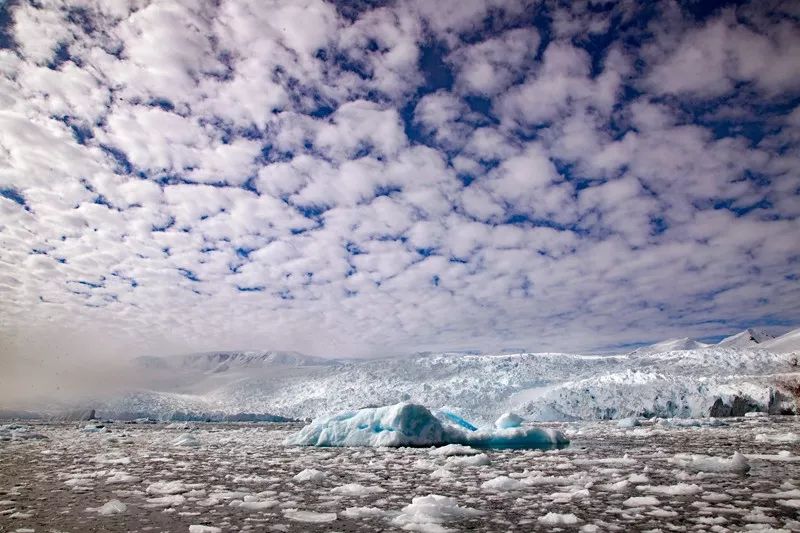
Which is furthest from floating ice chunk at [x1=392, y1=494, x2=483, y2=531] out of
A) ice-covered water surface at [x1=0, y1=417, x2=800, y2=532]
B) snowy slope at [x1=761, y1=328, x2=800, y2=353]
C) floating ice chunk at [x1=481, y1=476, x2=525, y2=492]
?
snowy slope at [x1=761, y1=328, x2=800, y2=353]

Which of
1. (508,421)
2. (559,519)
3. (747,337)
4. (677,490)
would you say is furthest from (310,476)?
(747,337)

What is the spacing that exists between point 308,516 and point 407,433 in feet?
41.5

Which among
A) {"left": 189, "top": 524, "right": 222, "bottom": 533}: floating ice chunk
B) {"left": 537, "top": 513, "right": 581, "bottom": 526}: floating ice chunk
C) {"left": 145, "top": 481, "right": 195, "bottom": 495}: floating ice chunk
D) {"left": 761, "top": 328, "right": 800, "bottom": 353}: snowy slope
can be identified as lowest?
{"left": 145, "top": 481, "right": 195, "bottom": 495}: floating ice chunk

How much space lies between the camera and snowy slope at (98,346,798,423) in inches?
1944

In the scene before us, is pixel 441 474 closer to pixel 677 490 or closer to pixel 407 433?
pixel 677 490

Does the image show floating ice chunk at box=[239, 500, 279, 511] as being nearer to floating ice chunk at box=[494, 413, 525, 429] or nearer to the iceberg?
the iceberg

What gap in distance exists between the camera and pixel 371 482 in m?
7.03

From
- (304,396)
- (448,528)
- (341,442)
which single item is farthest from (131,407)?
(448,528)

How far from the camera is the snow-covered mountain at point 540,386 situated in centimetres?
4897

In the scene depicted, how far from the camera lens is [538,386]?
6359cm

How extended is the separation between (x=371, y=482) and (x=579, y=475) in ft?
11.1

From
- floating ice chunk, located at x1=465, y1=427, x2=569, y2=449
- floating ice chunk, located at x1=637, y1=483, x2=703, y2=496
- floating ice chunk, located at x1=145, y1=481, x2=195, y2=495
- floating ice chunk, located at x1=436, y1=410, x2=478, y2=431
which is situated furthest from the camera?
floating ice chunk, located at x1=436, y1=410, x2=478, y2=431

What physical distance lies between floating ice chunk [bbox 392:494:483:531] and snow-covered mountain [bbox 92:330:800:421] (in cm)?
3975

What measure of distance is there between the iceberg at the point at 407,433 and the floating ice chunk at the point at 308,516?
1223 centimetres
